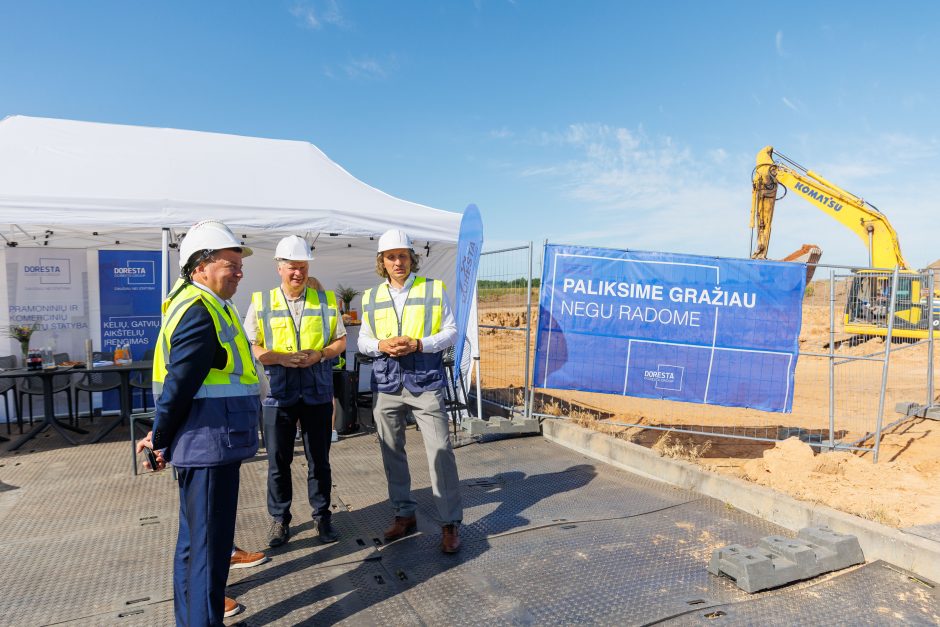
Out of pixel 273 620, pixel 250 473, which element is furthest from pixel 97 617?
pixel 250 473

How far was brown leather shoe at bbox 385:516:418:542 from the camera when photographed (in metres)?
3.79

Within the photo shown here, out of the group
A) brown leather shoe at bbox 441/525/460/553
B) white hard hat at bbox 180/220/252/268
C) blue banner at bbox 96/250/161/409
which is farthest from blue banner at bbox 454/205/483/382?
blue banner at bbox 96/250/161/409

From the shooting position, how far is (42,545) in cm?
379

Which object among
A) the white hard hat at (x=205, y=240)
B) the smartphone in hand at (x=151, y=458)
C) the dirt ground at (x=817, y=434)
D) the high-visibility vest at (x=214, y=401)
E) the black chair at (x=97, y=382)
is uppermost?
the white hard hat at (x=205, y=240)

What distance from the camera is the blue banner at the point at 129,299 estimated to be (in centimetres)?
795

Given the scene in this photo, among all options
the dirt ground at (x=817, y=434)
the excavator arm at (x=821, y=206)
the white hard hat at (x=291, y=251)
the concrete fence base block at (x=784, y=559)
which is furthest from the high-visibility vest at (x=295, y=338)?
the excavator arm at (x=821, y=206)

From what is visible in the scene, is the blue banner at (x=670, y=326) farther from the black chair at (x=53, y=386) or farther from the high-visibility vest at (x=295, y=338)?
the black chair at (x=53, y=386)

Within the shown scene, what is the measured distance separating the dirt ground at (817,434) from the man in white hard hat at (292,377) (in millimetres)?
3212

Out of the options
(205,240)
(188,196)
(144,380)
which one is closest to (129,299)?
(144,380)

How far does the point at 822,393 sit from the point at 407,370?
10.9 m

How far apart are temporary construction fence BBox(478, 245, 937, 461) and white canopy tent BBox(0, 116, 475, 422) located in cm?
193

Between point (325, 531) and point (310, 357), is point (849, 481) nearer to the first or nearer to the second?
point (325, 531)

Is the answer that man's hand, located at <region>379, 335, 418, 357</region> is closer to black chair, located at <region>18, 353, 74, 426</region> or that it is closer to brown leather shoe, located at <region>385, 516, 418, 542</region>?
brown leather shoe, located at <region>385, 516, 418, 542</region>

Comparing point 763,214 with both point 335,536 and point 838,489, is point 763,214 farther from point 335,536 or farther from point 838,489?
point 335,536
